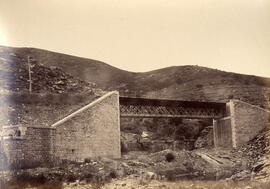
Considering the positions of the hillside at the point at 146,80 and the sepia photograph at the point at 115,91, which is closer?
the sepia photograph at the point at 115,91

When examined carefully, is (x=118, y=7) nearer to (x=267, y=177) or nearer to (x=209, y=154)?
(x=209, y=154)

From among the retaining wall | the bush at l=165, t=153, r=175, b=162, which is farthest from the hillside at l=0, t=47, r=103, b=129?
the retaining wall

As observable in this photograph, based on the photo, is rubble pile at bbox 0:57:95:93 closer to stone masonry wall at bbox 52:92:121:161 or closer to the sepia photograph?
the sepia photograph

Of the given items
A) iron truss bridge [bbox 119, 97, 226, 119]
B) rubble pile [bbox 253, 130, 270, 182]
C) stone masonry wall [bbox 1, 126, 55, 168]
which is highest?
iron truss bridge [bbox 119, 97, 226, 119]

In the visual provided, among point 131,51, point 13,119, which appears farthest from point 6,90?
point 131,51

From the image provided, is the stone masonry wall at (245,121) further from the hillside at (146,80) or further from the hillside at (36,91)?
the hillside at (36,91)

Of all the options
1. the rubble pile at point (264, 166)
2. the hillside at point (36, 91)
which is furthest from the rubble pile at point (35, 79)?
the rubble pile at point (264, 166)

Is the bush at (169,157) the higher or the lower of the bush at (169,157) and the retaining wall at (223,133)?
the lower
